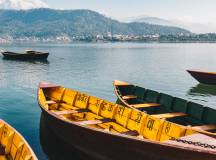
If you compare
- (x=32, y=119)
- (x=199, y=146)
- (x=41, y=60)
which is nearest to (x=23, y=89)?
(x=32, y=119)

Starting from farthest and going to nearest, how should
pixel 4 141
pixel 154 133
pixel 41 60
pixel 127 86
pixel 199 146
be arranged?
pixel 41 60 → pixel 127 86 → pixel 154 133 → pixel 4 141 → pixel 199 146

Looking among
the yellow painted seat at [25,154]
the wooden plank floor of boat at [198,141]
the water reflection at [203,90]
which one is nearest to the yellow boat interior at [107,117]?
the wooden plank floor of boat at [198,141]

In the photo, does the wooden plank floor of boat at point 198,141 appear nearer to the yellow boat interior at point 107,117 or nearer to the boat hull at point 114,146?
the boat hull at point 114,146

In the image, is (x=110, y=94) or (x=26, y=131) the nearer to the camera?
(x=26, y=131)

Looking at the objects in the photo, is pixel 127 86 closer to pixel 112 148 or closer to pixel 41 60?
pixel 112 148

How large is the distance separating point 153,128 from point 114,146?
267 centimetres

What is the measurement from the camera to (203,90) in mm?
44312

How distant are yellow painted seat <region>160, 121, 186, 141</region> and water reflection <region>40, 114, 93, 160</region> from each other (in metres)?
4.26

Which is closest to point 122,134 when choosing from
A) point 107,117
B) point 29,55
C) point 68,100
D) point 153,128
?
point 153,128

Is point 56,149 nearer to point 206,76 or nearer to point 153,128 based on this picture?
point 153,128

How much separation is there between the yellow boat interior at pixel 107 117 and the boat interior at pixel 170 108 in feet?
5.07

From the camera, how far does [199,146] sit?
1302cm

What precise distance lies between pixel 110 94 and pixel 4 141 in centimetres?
2537

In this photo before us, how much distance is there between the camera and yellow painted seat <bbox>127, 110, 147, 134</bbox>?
17797 millimetres
